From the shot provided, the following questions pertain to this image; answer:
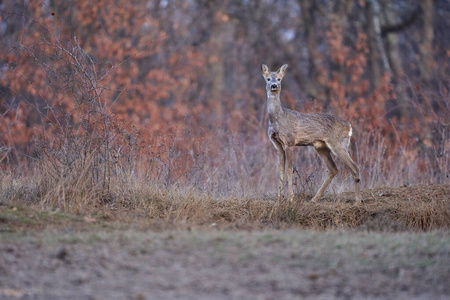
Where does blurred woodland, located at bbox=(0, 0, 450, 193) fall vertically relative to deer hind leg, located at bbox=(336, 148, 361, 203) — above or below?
above

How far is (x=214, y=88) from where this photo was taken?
83.0ft

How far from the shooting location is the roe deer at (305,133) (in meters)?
11.0

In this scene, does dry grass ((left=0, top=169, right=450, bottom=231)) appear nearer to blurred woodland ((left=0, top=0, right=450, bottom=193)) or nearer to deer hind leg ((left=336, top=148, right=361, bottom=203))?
deer hind leg ((left=336, top=148, right=361, bottom=203))

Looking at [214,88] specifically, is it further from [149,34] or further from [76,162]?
[76,162]

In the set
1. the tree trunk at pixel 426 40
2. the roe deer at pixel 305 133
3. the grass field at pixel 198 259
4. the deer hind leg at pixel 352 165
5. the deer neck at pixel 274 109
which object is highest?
the tree trunk at pixel 426 40

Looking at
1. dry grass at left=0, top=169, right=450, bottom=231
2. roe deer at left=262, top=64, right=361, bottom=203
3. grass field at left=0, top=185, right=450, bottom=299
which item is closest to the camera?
grass field at left=0, top=185, right=450, bottom=299

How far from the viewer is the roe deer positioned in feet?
36.2

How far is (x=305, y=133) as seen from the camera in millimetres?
11195

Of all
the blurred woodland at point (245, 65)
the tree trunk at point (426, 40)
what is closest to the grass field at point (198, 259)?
the blurred woodland at point (245, 65)

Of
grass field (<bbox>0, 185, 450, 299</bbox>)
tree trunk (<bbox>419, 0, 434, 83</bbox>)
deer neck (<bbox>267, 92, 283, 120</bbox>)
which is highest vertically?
tree trunk (<bbox>419, 0, 434, 83</bbox>)

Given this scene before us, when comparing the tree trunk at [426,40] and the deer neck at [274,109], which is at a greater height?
the tree trunk at [426,40]

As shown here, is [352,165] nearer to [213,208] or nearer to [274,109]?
[274,109]

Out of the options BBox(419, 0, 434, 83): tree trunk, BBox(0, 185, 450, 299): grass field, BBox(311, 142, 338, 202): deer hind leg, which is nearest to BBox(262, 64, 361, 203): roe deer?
BBox(311, 142, 338, 202): deer hind leg

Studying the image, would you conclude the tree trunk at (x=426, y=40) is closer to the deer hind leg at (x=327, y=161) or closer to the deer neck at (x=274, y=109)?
the deer hind leg at (x=327, y=161)
